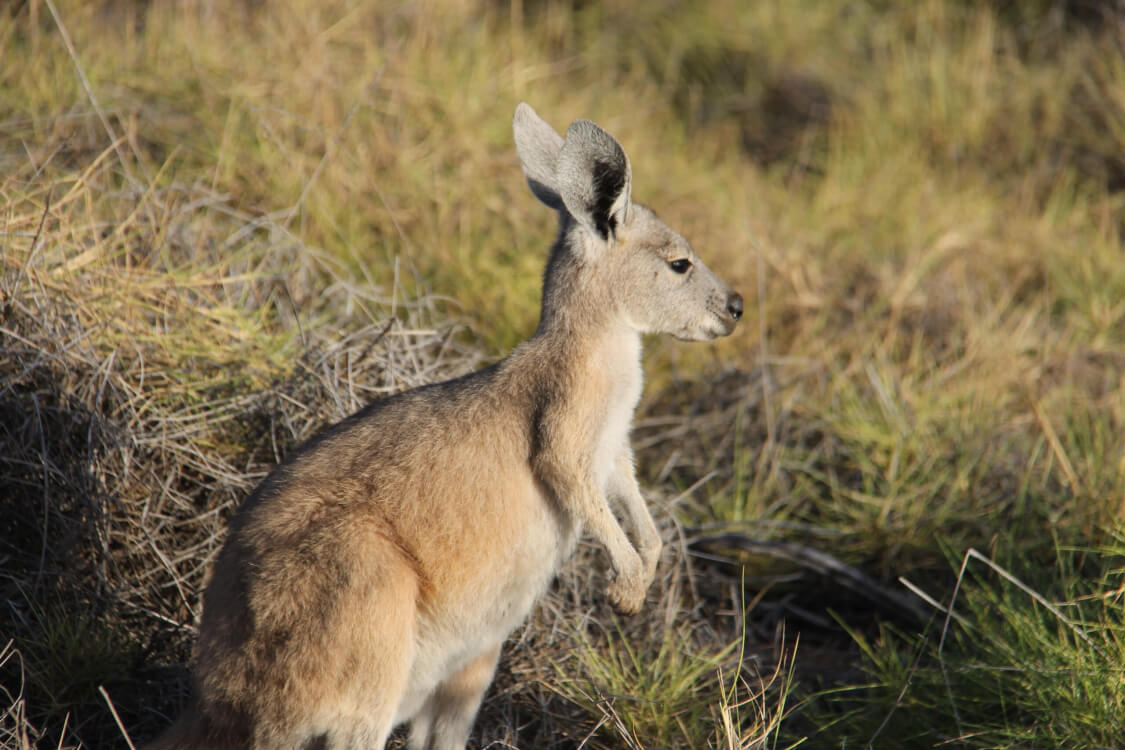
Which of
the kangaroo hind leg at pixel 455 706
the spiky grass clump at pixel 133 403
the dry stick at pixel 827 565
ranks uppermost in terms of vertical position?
the spiky grass clump at pixel 133 403

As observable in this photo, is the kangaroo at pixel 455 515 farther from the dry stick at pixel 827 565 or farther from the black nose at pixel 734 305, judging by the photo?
the dry stick at pixel 827 565

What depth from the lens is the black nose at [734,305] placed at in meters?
3.57

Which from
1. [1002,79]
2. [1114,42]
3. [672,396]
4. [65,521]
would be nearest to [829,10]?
[1002,79]

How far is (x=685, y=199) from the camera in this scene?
6.15m

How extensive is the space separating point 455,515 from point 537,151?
1.30 metres

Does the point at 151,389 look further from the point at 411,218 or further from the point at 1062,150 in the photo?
the point at 1062,150

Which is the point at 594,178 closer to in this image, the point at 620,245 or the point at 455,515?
the point at 620,245

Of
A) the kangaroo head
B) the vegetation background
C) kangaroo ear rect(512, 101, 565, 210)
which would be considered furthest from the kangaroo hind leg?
kangaroo ear rect(512, 101, 565, 210)

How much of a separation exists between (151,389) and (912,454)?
10.5ft

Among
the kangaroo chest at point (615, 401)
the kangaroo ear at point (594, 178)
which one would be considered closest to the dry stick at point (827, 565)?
the kangaroo chest at point (615, 401)

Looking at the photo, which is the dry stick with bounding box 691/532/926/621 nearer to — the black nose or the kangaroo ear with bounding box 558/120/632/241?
the black nose

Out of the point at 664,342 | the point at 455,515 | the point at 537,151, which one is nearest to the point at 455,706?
the point at 455,515

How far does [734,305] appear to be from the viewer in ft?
11.7

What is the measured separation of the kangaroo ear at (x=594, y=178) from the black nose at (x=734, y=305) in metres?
0.45
